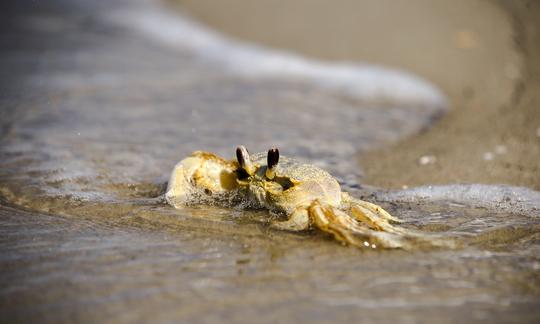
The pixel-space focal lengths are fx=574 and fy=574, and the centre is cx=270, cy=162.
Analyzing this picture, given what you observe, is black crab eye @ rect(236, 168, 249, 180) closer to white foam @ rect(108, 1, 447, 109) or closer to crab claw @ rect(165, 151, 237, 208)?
crab claw @ rect(165, 151, 237, 208)

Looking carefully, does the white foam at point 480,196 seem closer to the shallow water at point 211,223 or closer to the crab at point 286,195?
the shallow water at point 211,223

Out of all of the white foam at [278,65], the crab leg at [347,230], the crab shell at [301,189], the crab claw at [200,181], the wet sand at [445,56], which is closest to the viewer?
the crab leg at [347,230]

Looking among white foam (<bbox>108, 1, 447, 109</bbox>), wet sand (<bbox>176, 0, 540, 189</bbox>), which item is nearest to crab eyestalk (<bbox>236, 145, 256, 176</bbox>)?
wet sand (<bbox>176, 0, 540, 189</bbox>)

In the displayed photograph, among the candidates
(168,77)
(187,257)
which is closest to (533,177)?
(187,257)

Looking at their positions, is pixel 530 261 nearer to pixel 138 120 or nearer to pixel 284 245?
pixel 284 245

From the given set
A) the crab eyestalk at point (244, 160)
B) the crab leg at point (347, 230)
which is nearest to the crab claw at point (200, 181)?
the crab eyestalk at point (244, 160)

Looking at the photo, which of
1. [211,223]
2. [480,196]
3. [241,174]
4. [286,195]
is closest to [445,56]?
[480,196]
